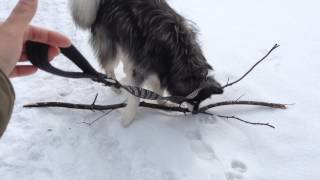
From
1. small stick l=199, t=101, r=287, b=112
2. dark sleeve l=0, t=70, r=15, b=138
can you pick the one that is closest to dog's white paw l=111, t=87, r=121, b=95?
small stick l=199, t=101, r=287, b=112

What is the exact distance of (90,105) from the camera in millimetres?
3031

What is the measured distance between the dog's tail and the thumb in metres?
1.82

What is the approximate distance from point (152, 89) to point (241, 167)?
2.61ft

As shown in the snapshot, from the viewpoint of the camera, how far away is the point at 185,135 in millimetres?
2854

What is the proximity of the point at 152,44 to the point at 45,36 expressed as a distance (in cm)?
139

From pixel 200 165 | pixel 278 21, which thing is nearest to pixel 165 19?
pixel 200 165

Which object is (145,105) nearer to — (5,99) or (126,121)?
(126,121)

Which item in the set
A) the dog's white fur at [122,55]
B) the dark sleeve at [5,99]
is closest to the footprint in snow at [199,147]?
the dog's white fur at [122,55]

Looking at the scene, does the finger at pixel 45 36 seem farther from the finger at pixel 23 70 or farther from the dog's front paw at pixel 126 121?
the dog's front paw at pixel 126 121

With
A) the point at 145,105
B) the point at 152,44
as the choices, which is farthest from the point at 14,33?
the point at 145,105

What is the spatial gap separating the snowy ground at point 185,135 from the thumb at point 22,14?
1.71 m

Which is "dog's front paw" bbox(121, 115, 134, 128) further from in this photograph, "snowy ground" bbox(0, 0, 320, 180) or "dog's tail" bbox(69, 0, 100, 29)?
"dog's tail" bbox(69, 0, 100, 29)

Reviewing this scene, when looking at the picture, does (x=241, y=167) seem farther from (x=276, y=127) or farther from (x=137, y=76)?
(x=137, y=76)

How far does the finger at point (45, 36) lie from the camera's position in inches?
54.0
